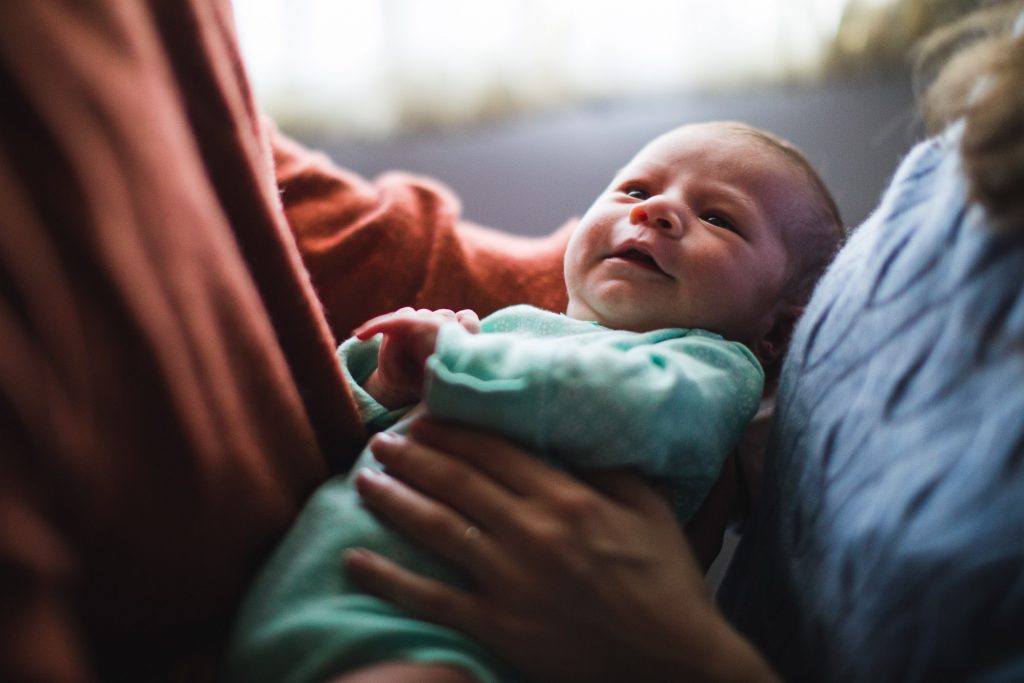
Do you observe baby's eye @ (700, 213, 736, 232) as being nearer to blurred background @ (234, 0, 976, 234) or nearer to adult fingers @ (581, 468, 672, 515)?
adult fingers @ (581, 468, 672, 515)

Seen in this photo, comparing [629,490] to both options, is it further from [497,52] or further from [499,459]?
[497,52]

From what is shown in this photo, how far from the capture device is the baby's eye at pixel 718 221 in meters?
0.85

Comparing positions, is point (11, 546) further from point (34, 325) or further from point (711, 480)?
point (711, 480)

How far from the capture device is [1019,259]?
49 centimetres

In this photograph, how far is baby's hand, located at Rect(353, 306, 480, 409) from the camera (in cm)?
70

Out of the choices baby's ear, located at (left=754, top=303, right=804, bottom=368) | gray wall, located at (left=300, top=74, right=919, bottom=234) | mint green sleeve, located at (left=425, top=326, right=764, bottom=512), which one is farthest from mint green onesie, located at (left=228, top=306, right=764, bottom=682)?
gray wall, located at (left=300, top=74, right=919, bottom=234)

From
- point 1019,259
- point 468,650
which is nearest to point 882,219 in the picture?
point 1019,259

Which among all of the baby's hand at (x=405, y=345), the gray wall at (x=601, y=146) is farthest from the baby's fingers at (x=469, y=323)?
the gray wall at (x=601, y=146)

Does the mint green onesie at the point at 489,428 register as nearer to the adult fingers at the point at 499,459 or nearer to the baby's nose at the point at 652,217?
the adult fingers at the point at 499,459

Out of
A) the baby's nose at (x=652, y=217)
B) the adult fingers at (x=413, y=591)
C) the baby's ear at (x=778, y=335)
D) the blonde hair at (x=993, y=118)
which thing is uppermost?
the blonde hair at (x=993, y=118)

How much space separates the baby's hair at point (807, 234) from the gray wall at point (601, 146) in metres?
0.67

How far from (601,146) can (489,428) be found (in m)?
1.10

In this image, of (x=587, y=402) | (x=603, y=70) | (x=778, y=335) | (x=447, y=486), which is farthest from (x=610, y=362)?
(x=603, y=70)

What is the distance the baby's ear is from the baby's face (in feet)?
0.05
